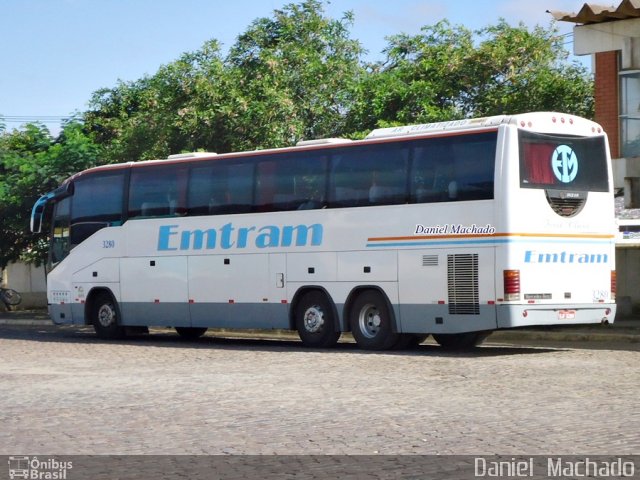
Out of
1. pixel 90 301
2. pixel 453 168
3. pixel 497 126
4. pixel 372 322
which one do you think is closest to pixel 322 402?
pixel 453 168

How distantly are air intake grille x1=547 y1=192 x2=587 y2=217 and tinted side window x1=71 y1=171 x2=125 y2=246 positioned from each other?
9.65 meters

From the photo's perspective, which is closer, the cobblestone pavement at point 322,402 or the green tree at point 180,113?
the cobblestone pavement at point 322,402

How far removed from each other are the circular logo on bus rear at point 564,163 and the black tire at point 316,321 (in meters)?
4.76

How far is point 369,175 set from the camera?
72.1ft

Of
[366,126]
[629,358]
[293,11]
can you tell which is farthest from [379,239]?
[293,11]

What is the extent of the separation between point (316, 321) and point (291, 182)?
2.55m

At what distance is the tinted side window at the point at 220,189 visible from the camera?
24.0 m

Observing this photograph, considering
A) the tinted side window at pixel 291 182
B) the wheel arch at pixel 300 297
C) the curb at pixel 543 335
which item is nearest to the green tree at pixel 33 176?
the curb at pixel 543 335

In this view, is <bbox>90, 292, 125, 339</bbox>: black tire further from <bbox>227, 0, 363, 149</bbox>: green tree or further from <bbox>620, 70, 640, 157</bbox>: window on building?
<bbox>620, 70, 640, 157</bbox>: window on building

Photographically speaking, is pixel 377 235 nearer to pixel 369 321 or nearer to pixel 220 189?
pixel 369 321

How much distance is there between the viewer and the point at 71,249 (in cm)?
2770

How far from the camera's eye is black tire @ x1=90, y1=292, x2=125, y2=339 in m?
26.8

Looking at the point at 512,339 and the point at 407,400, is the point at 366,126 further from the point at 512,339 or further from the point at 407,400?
the point at 407,400

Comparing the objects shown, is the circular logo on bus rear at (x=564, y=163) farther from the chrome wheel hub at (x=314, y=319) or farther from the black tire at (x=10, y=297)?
the black tire at (x=10, y=297)
